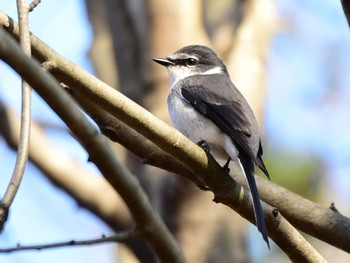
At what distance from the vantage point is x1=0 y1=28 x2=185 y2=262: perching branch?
252 cm

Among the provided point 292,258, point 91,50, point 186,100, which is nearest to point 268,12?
point 91,50

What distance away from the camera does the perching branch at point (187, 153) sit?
3348 millimetres

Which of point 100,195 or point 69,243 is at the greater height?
point 100,195

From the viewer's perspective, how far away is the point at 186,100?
17.3ft

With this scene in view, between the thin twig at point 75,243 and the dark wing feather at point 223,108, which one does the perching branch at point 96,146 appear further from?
the dark wing feather at point 223,108

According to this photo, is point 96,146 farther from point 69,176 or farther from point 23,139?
point 69,176

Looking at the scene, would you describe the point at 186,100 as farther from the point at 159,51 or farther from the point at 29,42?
the point at 159,51

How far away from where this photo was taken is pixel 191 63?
615 cm

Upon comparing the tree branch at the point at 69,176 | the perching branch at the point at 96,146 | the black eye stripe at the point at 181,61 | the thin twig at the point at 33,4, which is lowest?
the perching branch at the point at 96,146

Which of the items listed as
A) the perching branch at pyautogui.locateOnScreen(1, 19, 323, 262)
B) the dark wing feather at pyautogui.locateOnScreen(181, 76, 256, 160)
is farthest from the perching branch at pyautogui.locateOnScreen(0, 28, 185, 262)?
the dark wing feather at pyautogui.locateOnScreen(181, 76, 256, 160)

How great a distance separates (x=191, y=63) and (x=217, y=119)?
1.30m

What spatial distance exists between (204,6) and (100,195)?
323 cm

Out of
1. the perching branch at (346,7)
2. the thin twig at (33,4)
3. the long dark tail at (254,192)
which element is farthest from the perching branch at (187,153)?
the perching branch at (346,7)

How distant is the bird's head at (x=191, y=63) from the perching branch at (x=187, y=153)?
2133mm
